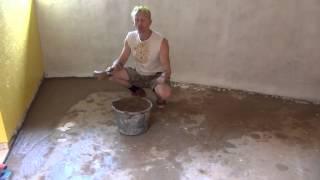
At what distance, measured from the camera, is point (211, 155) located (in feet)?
8.71

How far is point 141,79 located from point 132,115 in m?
0.51

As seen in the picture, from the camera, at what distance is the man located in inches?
118

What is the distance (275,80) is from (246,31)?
0.49m

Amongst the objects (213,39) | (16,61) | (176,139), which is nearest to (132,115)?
(176,139)

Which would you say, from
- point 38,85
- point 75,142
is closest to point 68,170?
point 75,142

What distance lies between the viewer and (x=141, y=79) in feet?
10.4

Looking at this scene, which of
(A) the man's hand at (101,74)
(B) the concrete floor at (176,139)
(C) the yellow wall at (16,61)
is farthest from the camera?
(A) the man's hand at (101,74)

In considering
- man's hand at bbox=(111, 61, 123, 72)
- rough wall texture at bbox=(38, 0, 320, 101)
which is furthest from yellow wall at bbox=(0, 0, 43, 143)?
man's hand at bbox=(111, 61, 123, 72)

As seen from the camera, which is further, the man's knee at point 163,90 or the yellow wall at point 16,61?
the man's knee at point 163,90

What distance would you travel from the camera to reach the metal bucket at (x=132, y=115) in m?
2.75

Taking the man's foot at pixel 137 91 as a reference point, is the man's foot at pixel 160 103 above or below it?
below

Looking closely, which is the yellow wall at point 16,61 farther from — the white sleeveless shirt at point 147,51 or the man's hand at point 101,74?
the white sleeveless shirt at point 147,51

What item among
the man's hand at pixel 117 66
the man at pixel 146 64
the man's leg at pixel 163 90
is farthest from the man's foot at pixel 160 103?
the man's hand at pixel 117 66

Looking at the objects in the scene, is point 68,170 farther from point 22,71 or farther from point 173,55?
point 173,55
